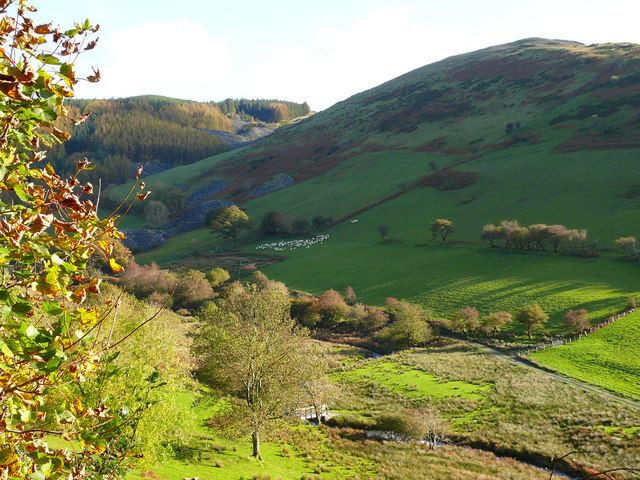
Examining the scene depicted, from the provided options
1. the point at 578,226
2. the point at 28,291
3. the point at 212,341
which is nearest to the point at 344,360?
the point at 212,341

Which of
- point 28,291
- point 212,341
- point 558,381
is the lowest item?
point 558,381

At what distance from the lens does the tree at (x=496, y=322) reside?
58875 mm

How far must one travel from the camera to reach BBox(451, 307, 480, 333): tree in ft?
197

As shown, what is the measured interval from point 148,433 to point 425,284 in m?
59.7

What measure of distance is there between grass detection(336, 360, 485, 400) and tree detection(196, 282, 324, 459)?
15515mm

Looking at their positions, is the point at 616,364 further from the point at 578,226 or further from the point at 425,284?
the point at 578,226

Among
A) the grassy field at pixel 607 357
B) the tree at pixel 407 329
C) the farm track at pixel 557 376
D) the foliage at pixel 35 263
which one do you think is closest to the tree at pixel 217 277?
the tree at pixel 407 329

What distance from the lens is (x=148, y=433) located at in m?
19.6

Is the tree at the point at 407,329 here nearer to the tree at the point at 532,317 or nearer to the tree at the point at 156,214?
the tree at the point at 532,317

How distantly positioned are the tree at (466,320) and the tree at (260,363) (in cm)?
3021


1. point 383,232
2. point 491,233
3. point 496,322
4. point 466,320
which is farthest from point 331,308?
point 491,233

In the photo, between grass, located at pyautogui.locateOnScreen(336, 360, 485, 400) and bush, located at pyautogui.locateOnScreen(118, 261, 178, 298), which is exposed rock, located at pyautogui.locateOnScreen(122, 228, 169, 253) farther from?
grass, located at pyautogui.locateOnScreen(336, 360, 485, 400)

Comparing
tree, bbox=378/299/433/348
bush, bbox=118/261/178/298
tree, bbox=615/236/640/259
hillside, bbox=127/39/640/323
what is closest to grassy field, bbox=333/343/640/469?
tree, bbox=378/299/433/348

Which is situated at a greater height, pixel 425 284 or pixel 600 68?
pixel 600 68
